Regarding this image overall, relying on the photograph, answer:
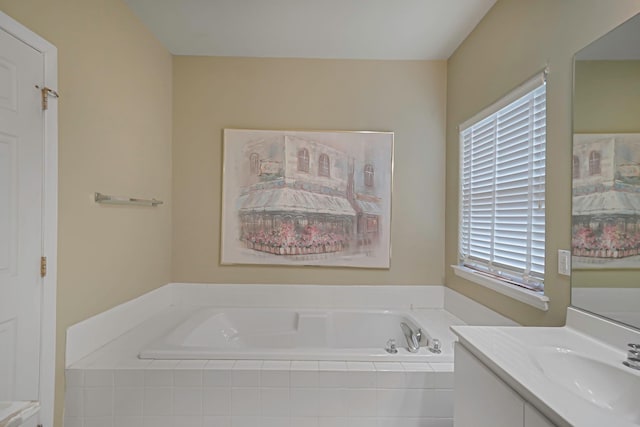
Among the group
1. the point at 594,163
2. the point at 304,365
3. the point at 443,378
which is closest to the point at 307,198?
the point at 304,365

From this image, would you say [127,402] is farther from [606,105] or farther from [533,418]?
[606,105]

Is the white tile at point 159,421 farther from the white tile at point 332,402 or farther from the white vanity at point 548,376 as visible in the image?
the white vanity at point 548,376

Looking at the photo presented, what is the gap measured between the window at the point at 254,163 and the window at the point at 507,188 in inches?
60.5

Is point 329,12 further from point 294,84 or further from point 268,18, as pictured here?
point 294,84

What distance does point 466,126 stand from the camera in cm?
225

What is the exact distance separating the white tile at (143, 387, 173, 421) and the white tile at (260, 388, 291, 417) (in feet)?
1.42

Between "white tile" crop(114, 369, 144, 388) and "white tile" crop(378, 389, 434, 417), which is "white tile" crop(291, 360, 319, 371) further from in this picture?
"white tile" crop(114, 369, 144, 388)

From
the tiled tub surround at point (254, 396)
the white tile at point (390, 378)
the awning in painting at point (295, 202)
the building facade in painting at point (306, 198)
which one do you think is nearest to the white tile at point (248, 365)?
the tiled tub surround at point (254, 396)

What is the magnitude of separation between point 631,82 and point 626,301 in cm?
71

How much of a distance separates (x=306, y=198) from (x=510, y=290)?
1.50 metres

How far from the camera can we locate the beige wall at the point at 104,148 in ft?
4.94

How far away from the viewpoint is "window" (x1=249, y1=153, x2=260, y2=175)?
2582 mm

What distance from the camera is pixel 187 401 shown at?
1519 millimetres

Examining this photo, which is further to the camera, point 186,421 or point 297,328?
point 297,328
